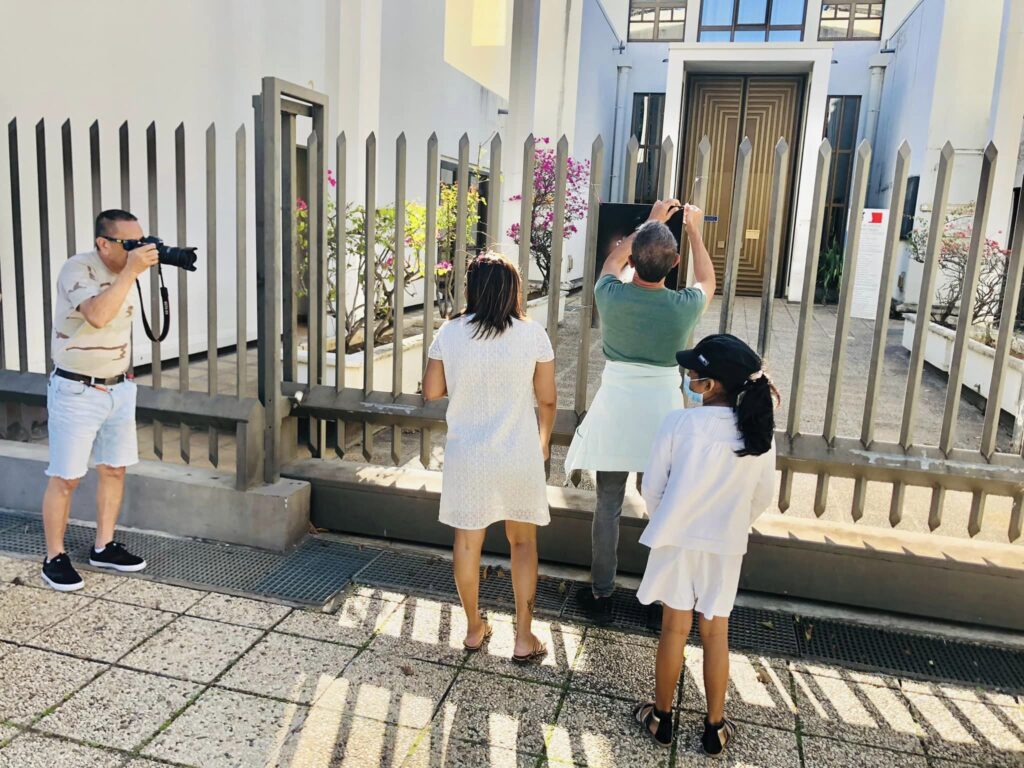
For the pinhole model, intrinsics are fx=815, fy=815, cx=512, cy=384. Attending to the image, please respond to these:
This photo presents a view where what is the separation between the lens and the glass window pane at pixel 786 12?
20156 mm

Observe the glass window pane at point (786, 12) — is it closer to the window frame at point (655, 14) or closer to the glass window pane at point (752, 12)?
the glass window pane at point (752, 12)

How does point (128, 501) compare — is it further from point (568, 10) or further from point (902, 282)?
point (902, 282)

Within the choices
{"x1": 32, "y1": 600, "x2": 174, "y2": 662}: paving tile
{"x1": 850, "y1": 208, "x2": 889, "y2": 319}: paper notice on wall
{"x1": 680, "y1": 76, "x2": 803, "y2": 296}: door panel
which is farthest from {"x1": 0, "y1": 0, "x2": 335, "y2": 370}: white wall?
{"x1": 680, "y1": 76, "x2": 803, "y2": 296}: door panel

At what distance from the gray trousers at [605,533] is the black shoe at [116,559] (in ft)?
6.89

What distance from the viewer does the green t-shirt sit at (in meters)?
3.21

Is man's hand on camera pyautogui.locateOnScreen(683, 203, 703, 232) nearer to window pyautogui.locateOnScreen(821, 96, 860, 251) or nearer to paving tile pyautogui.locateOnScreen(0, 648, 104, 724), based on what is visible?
paving tile pyautogui.locateOnScreen(0, 648, 104, 724)

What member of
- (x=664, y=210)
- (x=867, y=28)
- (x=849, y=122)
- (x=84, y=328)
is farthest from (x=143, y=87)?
(x=867, y=28)

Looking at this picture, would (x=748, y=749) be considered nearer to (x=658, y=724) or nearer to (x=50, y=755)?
(x=658, y=724)

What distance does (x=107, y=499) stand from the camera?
3.76 meters

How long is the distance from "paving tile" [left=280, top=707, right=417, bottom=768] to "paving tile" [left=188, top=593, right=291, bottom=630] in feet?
2.38

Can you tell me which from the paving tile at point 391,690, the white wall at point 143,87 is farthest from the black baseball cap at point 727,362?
the white wall at point 143,87

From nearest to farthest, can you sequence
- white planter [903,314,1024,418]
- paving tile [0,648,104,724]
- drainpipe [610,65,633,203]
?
paving tile [0,648,104,724] < white planter [903,314,1024,418] < drainpipe [610,65,633,203]

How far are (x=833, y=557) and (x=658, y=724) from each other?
1.37 m

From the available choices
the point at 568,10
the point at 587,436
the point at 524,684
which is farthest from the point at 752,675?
the point at 568,10
